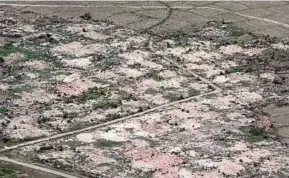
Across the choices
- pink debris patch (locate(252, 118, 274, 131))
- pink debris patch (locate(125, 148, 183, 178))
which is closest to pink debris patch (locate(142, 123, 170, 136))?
pink debris patch (locate(125, 148, 183, 178))

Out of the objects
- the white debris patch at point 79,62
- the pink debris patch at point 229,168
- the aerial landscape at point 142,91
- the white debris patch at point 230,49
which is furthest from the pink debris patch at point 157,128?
the white debris patch at point 230,49

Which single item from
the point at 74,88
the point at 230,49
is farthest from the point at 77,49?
the point at 230,49

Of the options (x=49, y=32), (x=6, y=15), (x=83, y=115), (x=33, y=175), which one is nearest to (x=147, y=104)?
(x=83, y=115)

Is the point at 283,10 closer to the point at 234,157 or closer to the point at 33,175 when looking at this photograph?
the point at 234,157

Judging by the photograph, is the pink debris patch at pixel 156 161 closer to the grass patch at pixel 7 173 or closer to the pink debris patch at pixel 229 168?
the pink debris patch at pixel 229 168

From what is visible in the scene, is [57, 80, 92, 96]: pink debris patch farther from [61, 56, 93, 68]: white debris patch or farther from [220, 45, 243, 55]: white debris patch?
[220, 45, 243, 55]: white debris patch

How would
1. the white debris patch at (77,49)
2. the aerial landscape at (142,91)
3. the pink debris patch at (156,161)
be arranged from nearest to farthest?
the pink debris patch at (156,161) → the aerial landscape at (142,91) → the white debris patch at (77,49)

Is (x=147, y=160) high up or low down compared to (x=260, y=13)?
down
